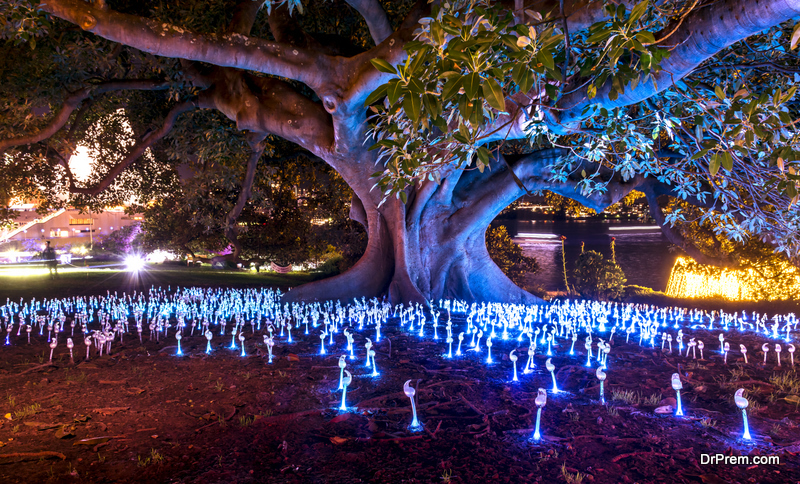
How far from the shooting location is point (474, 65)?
1900 millimetres

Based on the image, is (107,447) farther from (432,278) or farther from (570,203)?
(570,203)

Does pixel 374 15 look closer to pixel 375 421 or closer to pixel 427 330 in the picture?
pixel 427 330

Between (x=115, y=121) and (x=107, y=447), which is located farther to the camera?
(x=115, y=121)

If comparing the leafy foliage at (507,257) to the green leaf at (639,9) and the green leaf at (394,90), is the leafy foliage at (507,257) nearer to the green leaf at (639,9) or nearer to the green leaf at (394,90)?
the green leaf at (639,9)

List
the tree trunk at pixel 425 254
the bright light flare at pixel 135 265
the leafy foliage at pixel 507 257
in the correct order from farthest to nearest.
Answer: the bright light flare at pixel 135 265 → the leafy foliage at pixel 507 257 → the tree trunk at pixel 425 254

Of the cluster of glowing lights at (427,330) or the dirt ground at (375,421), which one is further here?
the cluster of glowing lights at (427,330)

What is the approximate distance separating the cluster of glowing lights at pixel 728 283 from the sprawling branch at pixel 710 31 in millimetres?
11612

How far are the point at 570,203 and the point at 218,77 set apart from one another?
40.0ft

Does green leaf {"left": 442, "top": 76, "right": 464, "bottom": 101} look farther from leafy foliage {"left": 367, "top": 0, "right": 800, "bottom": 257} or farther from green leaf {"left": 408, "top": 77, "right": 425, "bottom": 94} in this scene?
green leaf {"left": 408, "top": 77, "right": 425, "bottom": 94}

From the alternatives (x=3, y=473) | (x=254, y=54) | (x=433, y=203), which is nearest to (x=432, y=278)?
(x=433, y=203)

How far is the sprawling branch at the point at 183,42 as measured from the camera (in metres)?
6.57

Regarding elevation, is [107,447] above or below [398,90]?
below

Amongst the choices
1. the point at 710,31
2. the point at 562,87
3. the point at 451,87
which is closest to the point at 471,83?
the point at 451,87

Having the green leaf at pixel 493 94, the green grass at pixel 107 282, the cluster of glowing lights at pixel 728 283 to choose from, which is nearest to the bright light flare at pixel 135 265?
the green grass at pixel 107 282
